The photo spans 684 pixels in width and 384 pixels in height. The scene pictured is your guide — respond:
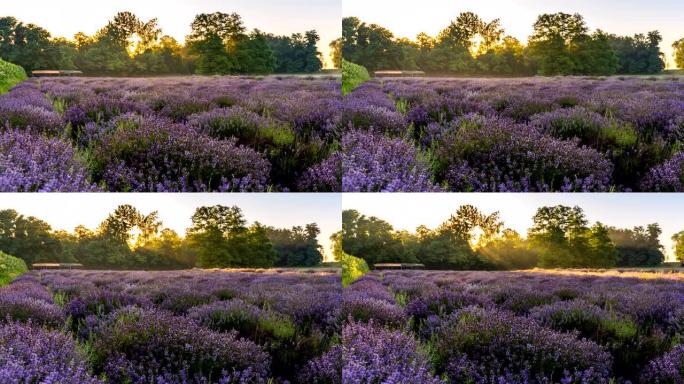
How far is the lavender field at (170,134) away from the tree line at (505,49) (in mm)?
492

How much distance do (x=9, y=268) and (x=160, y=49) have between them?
2171mm

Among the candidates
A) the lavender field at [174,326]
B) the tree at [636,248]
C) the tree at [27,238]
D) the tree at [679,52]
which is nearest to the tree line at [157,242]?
the tree at [27,238]

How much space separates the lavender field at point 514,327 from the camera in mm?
4609

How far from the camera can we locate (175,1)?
508cm

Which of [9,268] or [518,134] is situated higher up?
[518,134]

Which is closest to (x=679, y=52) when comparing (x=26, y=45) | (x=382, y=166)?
(x=382, y=166)

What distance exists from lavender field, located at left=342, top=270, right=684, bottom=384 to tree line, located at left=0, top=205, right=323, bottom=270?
0.76 m

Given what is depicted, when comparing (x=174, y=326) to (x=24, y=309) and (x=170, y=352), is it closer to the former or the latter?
(x=170, y=352)

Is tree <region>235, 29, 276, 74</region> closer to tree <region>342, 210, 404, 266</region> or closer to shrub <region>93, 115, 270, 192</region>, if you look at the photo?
shrub <region>93, 115, 270, 192</region>

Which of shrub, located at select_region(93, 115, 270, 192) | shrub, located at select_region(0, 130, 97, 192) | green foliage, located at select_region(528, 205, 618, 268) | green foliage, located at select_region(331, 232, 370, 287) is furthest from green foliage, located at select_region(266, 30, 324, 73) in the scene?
green foliage, located at select_region(528, 205, 618, 268)

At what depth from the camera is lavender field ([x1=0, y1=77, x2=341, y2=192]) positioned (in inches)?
181

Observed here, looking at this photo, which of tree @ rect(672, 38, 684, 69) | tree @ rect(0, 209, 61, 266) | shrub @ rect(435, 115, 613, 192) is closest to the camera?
shrub @ rect(435, 115, 613, 192)

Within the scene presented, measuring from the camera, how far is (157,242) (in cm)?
489

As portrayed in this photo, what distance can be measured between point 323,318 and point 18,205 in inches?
101
